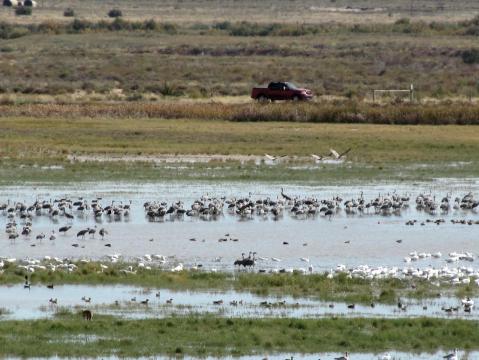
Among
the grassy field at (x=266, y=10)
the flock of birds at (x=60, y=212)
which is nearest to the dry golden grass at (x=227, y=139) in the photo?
the flock of birds at (x=60, y=212)

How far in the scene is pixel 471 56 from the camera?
93.2 meters

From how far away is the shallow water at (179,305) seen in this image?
737 inches

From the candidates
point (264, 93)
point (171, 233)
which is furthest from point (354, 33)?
point (171, 233)

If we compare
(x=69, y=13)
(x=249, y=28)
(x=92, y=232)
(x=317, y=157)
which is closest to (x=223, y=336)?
(x=92, y=232)

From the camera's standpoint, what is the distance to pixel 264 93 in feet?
212

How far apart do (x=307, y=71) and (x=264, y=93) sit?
22.6m

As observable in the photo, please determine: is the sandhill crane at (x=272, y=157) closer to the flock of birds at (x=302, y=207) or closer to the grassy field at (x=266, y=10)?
the flock of birds at (x=302, y=207)

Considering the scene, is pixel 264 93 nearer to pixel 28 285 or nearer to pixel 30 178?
pixel 30 178

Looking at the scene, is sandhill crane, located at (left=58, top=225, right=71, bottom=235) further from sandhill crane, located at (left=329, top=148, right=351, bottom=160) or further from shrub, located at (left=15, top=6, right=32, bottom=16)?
shrub, located at (left=15, top=6, right=32, bottom=16)

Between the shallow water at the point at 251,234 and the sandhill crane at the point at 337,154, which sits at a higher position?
the shallow water at the point at 251,234

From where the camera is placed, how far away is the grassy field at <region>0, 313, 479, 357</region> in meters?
16.4

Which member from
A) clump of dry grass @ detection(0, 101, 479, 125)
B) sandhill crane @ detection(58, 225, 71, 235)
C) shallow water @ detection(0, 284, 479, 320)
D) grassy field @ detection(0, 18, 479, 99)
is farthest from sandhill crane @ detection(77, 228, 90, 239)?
grassy field @ detection(0, 18, 479, 99)

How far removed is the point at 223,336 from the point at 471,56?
258 feet

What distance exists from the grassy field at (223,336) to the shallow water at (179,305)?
75 centimetres
